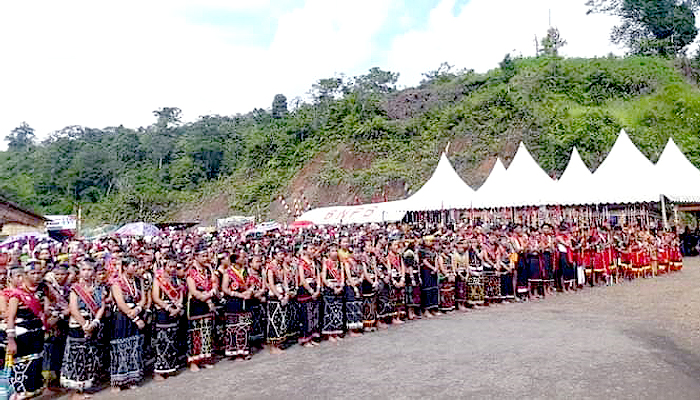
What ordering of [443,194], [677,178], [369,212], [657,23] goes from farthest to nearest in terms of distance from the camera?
1. [657,23]
2. [369,212]
3. [443,194]
4. [677,178]

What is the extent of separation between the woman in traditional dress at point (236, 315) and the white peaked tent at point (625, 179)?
15030 mm

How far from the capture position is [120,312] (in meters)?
6.91

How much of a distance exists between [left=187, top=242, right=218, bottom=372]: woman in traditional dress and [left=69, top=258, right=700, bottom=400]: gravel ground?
0.80ft

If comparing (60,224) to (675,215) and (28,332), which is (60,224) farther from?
(675,215)

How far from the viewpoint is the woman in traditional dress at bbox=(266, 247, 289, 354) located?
8.62 metres

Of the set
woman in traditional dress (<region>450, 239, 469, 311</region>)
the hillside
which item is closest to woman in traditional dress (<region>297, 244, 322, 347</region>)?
woman in traditional dress (<region>450, 239, 469, 311</region>)

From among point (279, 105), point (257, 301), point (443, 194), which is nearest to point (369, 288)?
point (257, 301)

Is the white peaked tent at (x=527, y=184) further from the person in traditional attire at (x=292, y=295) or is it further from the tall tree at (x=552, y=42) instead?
the tall tree at (x=552, y=42)

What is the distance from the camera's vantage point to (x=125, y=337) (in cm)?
693

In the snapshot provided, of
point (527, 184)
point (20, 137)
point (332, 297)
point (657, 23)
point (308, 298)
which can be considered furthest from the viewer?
point (20, 137)

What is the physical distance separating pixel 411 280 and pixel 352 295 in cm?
174

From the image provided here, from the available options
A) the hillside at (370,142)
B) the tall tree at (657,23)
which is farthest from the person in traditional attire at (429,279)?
the tall tree at (657,23)

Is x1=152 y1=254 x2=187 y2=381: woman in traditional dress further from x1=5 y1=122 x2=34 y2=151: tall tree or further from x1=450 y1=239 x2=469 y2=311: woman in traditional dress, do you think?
x1=5 y1=122 x2=34 y2=151: tall tree

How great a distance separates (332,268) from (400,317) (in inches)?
89.1
